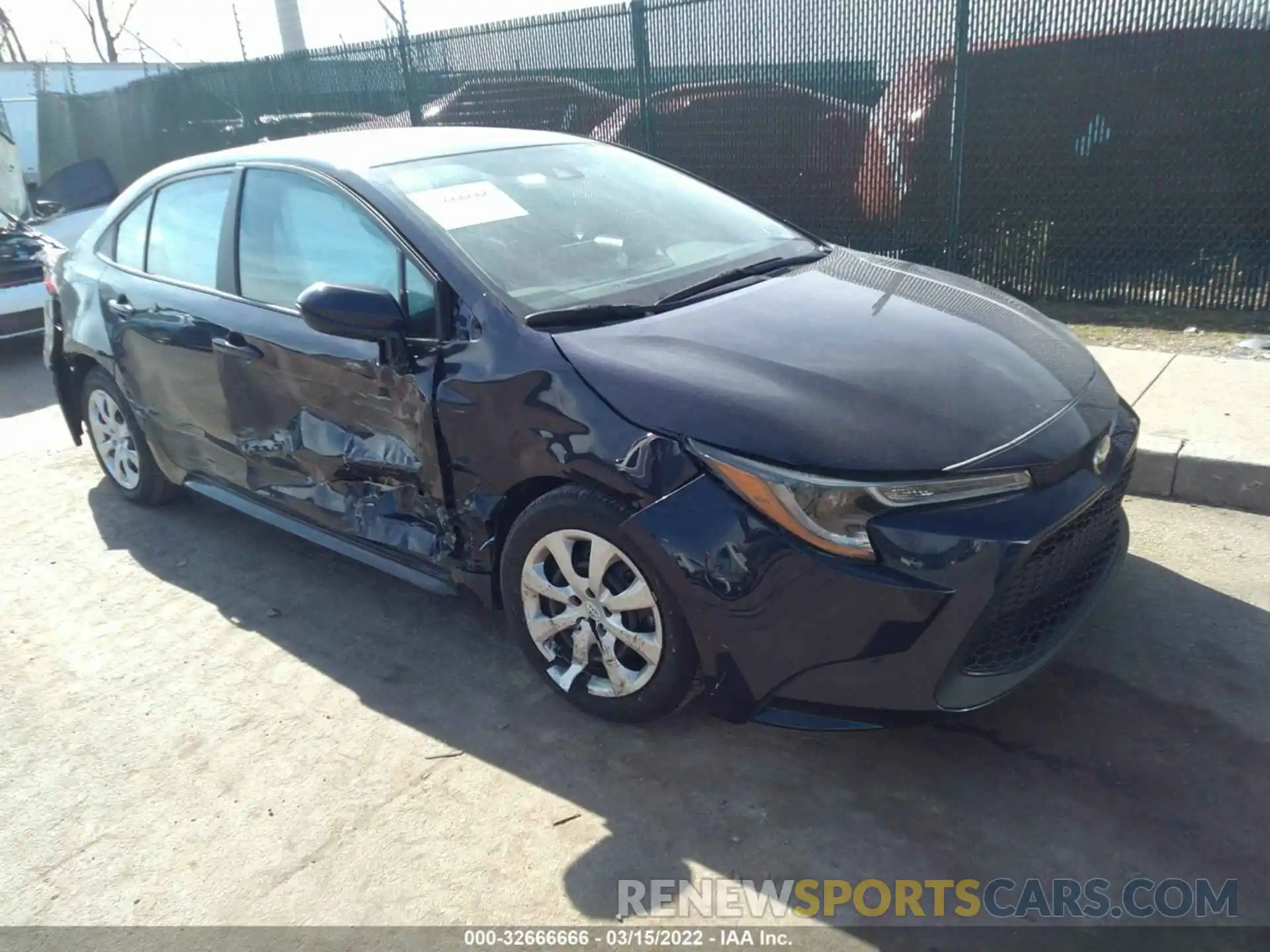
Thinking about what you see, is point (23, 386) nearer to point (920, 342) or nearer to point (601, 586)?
point (601, 586)

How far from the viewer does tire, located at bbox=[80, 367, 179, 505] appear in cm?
495

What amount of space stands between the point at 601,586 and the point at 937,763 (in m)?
1.05

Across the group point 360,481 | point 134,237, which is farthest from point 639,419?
point 134,237

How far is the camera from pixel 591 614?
9.75ft

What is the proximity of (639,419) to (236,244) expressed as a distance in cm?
216

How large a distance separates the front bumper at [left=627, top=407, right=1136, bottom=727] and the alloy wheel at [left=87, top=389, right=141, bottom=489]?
3.42m

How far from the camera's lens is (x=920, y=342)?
3016 mm

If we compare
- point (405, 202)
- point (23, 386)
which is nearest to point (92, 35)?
point (23, 386)

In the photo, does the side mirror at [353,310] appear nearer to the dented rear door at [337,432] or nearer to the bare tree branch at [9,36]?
the dented rear door at [337,432]

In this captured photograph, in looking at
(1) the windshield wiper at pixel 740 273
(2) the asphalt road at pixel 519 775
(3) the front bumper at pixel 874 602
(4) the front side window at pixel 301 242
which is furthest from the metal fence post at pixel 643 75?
(3) the front bumper at pixel 874 602

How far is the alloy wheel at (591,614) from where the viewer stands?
2849 millimetres

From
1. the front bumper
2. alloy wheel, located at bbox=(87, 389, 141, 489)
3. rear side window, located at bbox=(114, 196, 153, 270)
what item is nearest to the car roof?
rear side window, located at bbox=(114, 196, 153, 270)

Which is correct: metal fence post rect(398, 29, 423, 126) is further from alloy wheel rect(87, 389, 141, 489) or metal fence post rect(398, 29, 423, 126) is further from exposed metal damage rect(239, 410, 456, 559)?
exposed metal damage rect(239, 410, 456, 559)

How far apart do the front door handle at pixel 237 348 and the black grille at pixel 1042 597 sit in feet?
8.85
